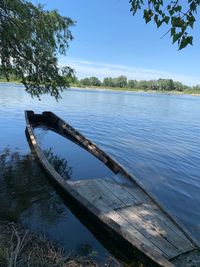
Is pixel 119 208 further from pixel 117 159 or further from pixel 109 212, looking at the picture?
pixel 117 159

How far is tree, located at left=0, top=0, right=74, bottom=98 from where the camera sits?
34.7ft

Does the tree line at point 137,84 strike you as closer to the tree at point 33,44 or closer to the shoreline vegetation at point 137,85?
the shoreline vegetation at point 137,85

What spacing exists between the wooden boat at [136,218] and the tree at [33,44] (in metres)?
4.30

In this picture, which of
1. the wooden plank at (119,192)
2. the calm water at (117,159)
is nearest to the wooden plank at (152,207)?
the wooden plank at (119,192)

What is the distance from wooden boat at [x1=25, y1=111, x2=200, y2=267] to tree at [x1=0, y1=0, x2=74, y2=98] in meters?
4.30

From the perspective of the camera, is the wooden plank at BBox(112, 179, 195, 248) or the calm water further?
the calm water

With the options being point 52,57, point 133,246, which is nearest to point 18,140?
point 52,57

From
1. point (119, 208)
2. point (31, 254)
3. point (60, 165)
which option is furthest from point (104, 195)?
point (60, 165)

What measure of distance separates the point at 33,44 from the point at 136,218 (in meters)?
8.34

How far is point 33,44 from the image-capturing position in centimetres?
1202

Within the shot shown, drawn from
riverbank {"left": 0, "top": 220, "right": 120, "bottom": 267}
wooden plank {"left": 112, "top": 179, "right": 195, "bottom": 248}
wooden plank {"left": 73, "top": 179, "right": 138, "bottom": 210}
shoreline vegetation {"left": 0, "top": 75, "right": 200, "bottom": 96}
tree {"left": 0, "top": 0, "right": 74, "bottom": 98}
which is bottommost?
shoreline vegetation {"left": 0, "top": 75, "right": 200, "bottom": 96}

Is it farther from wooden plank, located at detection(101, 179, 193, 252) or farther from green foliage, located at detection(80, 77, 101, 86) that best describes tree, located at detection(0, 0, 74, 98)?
green foliage, located at detection(80, 77, 101, 86)

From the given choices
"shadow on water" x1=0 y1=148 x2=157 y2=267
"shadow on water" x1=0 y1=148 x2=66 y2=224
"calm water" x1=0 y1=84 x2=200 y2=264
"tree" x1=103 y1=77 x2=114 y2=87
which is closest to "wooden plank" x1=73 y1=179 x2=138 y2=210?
"shadow on water" x1=0 y1=148 x2=157 y2=267

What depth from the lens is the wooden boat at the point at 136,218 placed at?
559cm
